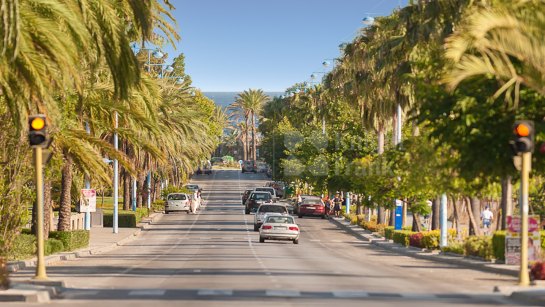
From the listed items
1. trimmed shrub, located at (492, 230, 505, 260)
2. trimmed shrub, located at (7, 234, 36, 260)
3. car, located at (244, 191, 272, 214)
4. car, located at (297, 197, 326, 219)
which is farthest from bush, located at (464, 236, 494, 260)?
car, located at (297, 197, 326, 219)

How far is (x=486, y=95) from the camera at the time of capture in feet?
74.5

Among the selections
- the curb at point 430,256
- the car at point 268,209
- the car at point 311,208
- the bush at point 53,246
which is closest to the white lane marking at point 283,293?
the curb at point 430,256

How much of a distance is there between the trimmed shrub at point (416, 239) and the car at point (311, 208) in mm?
36076

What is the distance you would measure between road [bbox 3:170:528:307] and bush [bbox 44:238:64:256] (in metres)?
1.20

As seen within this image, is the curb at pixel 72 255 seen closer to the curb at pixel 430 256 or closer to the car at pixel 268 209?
the car at pixel 268 209

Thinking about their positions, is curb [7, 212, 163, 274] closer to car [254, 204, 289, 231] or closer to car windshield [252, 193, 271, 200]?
car [254, 204, 289, 231]

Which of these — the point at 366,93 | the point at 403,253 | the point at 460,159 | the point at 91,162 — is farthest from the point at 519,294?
the point at 366,93

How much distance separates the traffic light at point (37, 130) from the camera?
72.5 feet

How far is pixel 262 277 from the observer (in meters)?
26.4

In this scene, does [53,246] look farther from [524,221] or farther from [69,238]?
[524,221]

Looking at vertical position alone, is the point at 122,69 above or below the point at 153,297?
above

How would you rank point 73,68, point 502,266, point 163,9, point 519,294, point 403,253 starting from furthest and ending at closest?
point 403,253 < point 163,9 < point 502,266 < point 73,68 < point 519,294

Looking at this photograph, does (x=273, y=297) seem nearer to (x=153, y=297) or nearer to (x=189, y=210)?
(x=153, y=297)

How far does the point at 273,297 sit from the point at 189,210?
231ft
